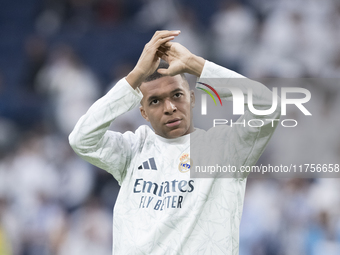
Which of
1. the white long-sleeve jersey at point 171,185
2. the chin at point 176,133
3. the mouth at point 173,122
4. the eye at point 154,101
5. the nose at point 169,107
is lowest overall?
the white long-sleeve jersey at point 171,185

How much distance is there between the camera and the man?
2.26 meters

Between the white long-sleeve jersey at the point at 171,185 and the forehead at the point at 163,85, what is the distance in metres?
0.10

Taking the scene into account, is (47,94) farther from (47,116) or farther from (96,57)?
(96,57)

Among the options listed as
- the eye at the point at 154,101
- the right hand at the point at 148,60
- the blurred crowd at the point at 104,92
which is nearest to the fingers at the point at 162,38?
the right hand at the point at 148,60

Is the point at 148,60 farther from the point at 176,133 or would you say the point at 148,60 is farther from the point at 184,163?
the point at 184,163

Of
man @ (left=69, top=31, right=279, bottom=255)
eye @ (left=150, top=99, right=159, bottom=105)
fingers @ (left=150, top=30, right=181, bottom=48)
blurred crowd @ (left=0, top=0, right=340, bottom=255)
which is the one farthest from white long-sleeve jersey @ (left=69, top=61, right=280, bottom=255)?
blurred crowd @ (left=0, top=0, right=340, bottom=255)

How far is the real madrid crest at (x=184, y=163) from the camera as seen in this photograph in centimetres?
238

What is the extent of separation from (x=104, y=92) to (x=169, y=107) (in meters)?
4.52

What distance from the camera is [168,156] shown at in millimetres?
2453

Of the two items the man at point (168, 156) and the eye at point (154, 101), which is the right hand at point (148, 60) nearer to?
the man at point (168, 156)

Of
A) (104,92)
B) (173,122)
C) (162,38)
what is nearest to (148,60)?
(162,38)

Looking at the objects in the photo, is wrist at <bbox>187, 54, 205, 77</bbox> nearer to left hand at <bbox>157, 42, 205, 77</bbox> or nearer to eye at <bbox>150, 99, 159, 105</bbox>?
left hand at <bbox>157, 42, 205, 77</bbox>

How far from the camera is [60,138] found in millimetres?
6508

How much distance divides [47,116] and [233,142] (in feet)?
16.0
